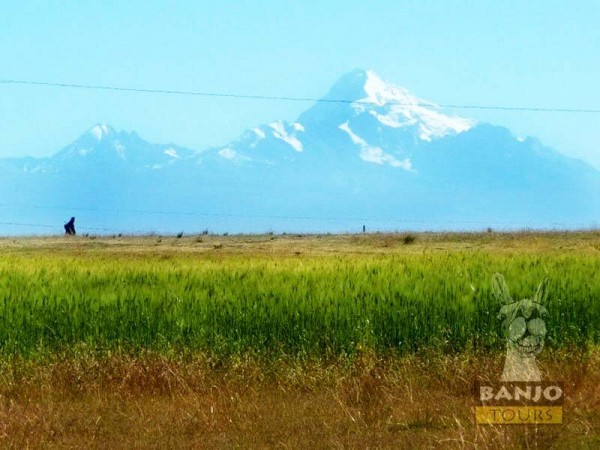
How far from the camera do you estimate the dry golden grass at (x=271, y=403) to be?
9227 millimetres

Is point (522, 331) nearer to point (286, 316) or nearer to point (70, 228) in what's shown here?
point (286, 316)

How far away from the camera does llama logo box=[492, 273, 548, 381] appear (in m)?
11.6

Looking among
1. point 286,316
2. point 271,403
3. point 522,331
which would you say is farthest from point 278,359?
point 522,331

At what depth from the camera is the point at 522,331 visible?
529 inches

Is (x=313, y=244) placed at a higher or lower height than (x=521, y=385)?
higher

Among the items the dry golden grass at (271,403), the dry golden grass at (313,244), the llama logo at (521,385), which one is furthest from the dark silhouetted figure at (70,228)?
the llama logo at (521,385)

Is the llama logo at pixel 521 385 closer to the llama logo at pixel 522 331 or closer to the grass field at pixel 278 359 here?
the llama logo at pixel 522 331

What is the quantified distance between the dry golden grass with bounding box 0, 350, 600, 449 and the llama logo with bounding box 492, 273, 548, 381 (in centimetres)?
25

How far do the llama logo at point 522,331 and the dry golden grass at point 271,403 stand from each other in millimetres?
246

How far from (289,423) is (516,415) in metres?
2.50

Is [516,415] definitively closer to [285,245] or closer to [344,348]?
[344,348]

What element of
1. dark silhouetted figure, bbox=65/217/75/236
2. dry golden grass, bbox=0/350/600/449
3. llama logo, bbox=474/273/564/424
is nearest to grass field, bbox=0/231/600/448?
dry golden grass, bbox=0/350/600/449

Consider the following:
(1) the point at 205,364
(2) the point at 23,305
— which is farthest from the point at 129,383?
(2) the point at 23,305

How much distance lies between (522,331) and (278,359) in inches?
146
